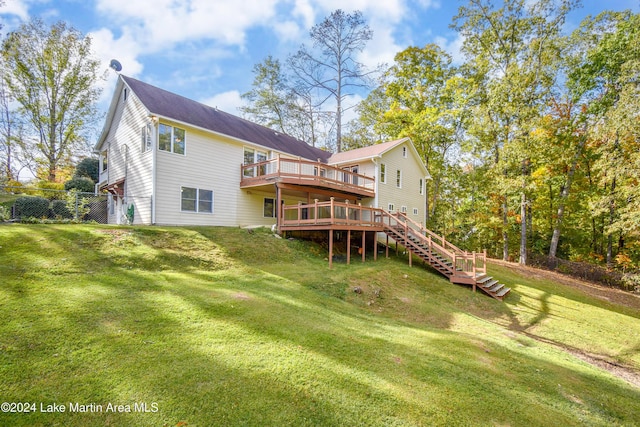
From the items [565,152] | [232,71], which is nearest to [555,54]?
[565,152]

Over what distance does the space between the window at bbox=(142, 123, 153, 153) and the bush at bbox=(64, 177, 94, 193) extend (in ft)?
24.4

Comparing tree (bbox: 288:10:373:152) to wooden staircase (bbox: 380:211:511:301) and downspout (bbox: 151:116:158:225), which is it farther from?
downspout (bbox: 151:116:158:225)

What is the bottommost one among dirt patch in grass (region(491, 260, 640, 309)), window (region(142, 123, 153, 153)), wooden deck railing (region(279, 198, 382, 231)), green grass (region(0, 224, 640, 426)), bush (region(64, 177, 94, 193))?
dirt patch in grass (region(491, 260, 640, 309))

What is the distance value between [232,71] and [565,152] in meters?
23.9

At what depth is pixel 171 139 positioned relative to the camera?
42.9 feet

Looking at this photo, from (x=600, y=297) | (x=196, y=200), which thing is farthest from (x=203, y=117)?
(x=600, y=297)

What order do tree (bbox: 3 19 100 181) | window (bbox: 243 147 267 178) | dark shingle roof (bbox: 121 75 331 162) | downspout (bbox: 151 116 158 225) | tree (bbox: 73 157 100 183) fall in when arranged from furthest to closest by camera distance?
1. tree (bbox: 3 19 100 181)
2. tree (bbox: 73 157 100 183)
3. window (bbox: 243 147 267 178)
4. dark shingle roof (bbox: 121 75 331 162)
5. downspout (bbox: 151 116 158 225)

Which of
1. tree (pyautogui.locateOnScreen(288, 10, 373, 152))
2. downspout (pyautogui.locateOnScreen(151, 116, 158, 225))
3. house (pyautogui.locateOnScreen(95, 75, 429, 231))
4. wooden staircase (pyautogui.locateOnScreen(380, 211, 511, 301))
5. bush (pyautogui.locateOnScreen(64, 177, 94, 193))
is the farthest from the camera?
tree (pyautogui.locateOnScreen(288, 10, 373, 152))

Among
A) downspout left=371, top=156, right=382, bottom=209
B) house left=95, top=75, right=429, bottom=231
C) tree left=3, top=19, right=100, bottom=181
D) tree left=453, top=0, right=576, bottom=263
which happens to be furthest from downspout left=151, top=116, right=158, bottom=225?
tree left=453, top=0, right=576, bottom=263

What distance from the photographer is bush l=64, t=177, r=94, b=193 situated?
56.8ft

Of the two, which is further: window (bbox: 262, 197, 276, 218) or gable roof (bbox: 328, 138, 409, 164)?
gable roof (bbox: 328, 138, 409, 164)

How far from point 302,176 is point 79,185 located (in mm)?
14316

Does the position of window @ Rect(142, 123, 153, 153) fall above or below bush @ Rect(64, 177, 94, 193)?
above

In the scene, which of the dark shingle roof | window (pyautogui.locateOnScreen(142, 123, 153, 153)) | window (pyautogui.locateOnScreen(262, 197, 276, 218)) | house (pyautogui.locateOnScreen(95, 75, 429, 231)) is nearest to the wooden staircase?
house (pyautogui.locateOnScreen(95, 75, 429, 231))
